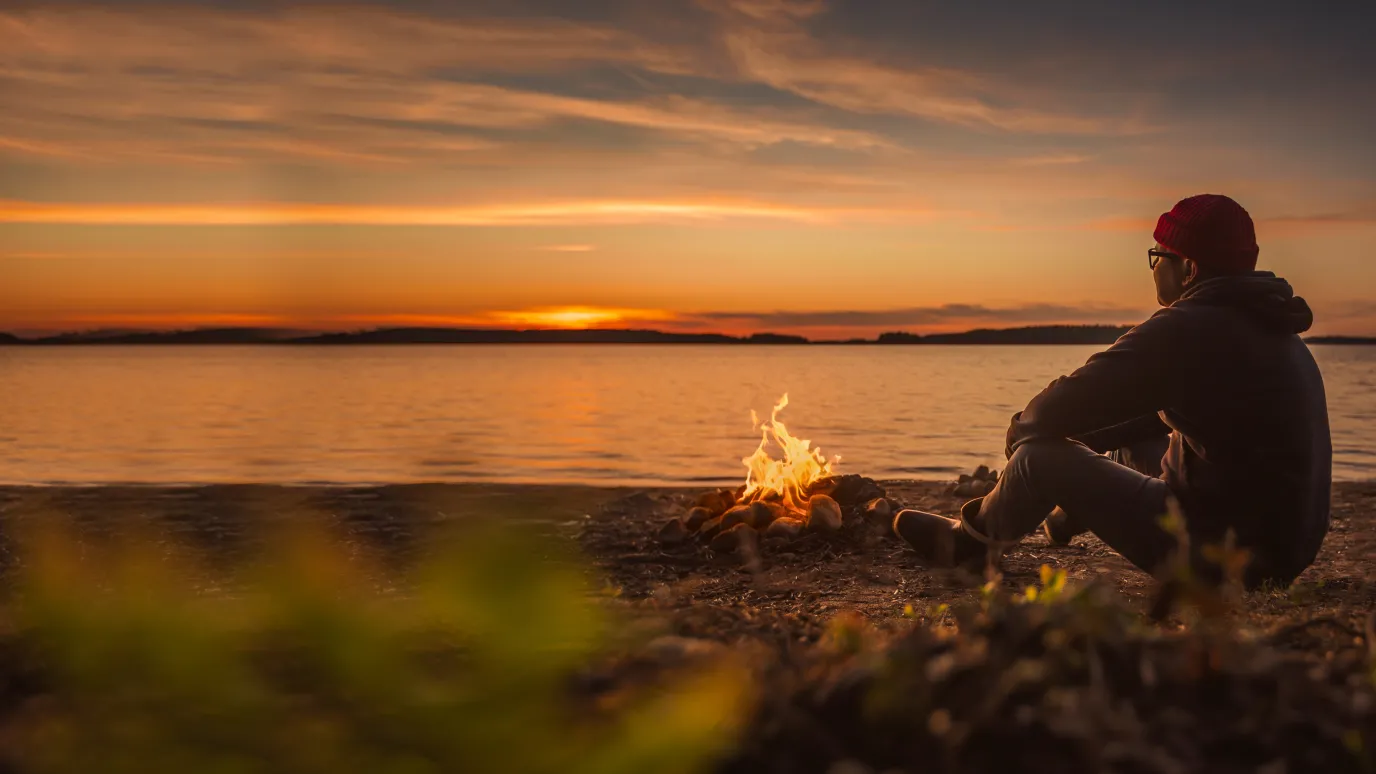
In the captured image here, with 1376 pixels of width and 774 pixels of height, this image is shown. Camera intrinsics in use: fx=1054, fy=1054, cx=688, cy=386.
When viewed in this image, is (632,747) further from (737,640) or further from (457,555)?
(737,640)

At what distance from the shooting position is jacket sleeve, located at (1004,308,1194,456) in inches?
185

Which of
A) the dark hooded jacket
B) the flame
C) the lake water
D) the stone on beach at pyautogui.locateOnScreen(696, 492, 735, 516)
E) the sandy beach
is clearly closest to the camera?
the dark hooded jacket

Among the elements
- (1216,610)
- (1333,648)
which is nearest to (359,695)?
(1216,610)

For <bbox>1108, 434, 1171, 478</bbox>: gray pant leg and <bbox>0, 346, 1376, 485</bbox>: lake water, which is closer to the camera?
<bbox>1108, 434, 1171, 478</bbox>: gray pant leg

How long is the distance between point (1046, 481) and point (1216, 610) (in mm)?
3359

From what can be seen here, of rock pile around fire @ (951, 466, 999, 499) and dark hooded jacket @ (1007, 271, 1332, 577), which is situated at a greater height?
dark hooded jacket @ (1007, 271, 1332, 577)

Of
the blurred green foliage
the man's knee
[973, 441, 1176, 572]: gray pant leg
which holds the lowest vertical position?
[973, 441, 1176, 572]: gray pant leg

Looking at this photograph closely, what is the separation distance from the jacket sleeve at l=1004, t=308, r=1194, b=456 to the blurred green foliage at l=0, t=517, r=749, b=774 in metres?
3.88

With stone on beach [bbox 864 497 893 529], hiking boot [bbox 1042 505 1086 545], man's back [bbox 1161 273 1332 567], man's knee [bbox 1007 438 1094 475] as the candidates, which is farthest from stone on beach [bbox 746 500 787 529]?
man's back [bbox 1161 273 1332 567]

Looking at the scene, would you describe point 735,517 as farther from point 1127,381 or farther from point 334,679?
point 334,679

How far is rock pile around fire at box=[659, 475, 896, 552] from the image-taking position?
26.8 ft

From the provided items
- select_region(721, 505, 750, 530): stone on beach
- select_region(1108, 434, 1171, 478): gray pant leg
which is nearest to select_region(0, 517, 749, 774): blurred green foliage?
select_region(1108, 434, 1171, 478): gray pant leg

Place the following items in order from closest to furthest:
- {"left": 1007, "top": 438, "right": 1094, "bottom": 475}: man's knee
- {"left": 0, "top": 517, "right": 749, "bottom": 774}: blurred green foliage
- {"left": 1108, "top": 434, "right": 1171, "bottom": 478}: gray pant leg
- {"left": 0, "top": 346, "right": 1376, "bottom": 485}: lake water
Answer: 1. {"left": 0, "top": 517, "right": 749, "bottom": 774}: blurred green foliage
2. {"left": 1007, "top": 438, "right": 1094, "bottom": 475}: man's knee
3. {"left": 1108, "top": 434, "right": 1171, "bottom": 478}: gray pant leg
4. {"left": 0, "top": 346, "right": 1376, "bottom": 485}: lake water

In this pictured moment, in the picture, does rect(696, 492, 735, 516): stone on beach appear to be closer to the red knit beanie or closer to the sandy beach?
the sandy beach
